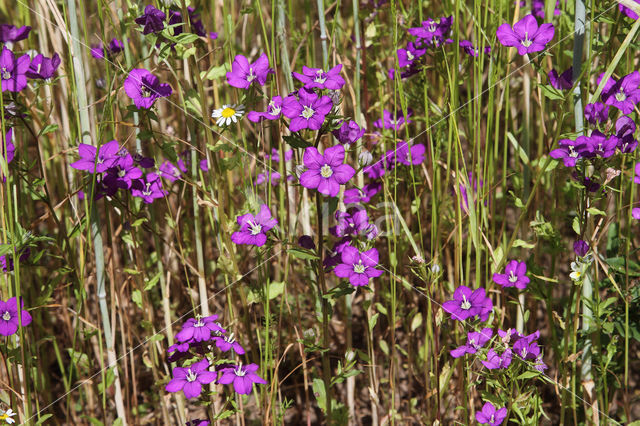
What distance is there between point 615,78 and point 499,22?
1.08 feet

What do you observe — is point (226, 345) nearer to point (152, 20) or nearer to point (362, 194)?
point (362, 194)

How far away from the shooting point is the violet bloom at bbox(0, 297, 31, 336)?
139 centimetres

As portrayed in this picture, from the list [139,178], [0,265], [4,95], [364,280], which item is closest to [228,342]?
[364,280]

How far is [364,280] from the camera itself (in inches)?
51.7

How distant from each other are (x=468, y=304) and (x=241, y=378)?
0.48 meters

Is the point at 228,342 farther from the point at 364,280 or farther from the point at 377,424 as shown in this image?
the point at 377,424

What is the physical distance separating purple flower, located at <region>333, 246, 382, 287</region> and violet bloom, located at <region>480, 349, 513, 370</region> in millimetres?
267

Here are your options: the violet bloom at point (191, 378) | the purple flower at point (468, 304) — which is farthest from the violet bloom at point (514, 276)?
the violet bloom at point (191, 378)

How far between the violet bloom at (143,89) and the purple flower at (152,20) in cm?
11

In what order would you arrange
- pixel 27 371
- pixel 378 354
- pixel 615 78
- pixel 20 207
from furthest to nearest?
pixel 378 354
pixel 20 207
pixel 615 78
pixel 27 371

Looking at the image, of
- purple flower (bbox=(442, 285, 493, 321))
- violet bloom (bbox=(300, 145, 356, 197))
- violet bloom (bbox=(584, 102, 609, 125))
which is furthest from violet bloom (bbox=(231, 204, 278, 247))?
violet bloom (bbox=(584, 102, 609, 125))

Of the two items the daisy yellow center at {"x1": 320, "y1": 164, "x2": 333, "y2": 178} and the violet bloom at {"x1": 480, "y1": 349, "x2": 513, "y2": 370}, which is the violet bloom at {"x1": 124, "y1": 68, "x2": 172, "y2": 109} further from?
the violet bloom at {"x1": 480, "y1": 349, "x2": 513, "y2": 370}

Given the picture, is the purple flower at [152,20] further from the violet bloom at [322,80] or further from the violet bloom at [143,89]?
the violet bloom at [322,80]

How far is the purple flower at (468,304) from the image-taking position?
4.58 ft
